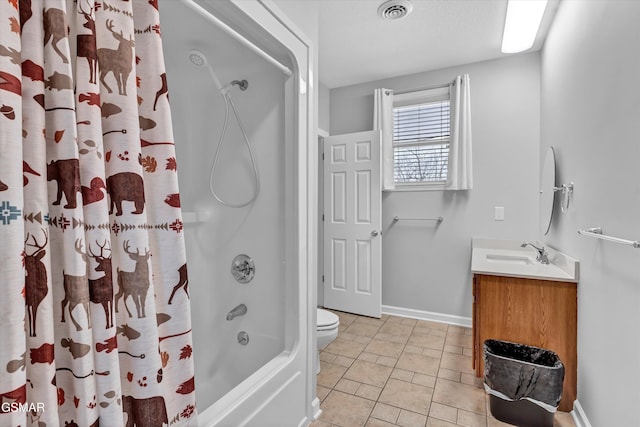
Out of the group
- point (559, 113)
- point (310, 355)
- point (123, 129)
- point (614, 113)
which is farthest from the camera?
point (559, 113)

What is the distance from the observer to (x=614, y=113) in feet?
4.57

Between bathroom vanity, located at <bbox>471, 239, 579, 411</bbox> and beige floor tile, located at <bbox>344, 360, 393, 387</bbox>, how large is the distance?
597 millimetres

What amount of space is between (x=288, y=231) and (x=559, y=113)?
2077 millimetres

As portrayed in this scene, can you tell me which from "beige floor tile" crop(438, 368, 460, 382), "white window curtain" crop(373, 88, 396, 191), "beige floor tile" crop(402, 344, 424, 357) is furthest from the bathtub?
"white window curtain" crop(373, 88, 396, 191)

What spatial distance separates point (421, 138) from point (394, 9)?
4.58 ft

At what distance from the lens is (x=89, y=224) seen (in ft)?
2.14

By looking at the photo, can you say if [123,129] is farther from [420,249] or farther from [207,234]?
[420,249]

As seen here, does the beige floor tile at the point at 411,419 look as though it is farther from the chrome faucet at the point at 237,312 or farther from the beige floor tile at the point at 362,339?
the chrome faucet at the point at 237,312

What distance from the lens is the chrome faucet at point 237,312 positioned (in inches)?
67.0

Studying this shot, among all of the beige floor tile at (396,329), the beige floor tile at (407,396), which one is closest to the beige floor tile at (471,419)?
the beige floor tile at (407,396)

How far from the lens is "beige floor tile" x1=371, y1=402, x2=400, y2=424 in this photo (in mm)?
1760

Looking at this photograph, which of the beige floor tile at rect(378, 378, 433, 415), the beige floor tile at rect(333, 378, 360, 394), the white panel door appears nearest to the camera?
the beige floor tile at rect(378, 378, 433, 415)

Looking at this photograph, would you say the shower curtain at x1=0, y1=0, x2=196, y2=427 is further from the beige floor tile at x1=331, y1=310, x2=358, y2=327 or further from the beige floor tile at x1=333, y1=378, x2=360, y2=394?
the beige floor tile at x1=331, y1=310, x2=358, y2=327

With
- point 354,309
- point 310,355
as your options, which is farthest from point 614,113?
point 354,309
